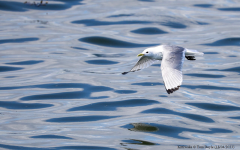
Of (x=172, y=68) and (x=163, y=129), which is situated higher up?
(x=172, y=68)

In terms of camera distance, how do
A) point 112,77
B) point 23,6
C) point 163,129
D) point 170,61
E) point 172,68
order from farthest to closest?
1. point 23,6
2. point 112,77
3. point 163,129
4. point 170,61
5. point 172,68

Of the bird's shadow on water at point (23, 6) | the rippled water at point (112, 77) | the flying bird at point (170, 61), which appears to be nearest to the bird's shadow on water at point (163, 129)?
the rippled water at point (112, 77)

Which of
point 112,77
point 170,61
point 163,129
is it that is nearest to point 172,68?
point 170,61

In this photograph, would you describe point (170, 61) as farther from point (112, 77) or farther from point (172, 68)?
point (112, 77)

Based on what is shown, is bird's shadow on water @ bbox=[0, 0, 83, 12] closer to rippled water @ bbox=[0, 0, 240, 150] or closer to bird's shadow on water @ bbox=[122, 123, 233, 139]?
rippled water @ bbox=[0, 0, 240, 150]

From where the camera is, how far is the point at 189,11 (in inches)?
781

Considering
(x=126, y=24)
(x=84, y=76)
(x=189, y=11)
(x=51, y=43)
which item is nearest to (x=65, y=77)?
(x=84, y=76)

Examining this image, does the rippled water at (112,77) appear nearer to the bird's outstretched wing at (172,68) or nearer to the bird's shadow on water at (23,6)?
the bird's shadow on water at (23,6)

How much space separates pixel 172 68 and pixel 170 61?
32 cm

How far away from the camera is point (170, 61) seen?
8.11m

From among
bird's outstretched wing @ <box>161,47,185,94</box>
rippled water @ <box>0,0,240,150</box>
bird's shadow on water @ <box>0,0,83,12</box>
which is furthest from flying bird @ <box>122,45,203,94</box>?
bird's shadow on water @ <box>0,0,83,12</box>

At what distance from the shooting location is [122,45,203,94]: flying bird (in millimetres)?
7453

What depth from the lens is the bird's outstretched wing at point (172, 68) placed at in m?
7.38

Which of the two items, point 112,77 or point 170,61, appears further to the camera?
point 112,77
